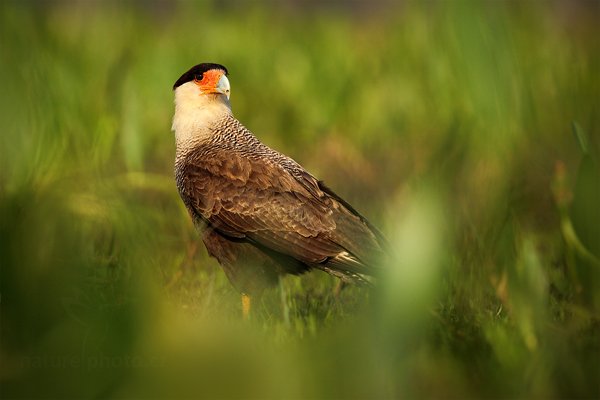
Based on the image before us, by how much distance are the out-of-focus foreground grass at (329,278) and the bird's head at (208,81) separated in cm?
31

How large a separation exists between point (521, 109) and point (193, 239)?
7.41 feet

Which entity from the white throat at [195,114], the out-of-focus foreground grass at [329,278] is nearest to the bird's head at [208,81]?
the white throat at [195,114]

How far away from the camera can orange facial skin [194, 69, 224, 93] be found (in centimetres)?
456

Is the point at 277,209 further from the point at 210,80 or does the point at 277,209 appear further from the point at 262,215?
the point at 210,80

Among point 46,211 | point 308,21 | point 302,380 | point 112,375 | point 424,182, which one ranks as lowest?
point 112,375

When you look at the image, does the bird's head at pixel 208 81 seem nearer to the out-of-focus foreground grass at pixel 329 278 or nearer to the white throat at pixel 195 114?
the white throat at pixel 195 114

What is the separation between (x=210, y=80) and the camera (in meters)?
4.58

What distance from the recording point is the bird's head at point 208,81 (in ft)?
14.9

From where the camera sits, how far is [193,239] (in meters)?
5.10

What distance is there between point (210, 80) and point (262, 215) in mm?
809

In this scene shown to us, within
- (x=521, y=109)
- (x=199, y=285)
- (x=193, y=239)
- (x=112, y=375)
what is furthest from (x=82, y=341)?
(x=193, y=239)

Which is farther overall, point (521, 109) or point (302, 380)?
point (521, 109)

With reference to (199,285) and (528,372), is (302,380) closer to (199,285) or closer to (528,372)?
(528,372)

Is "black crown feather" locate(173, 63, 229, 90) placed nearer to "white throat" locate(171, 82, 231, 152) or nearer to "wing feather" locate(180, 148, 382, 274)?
"white throat" locate(171, 82, 231, 152)
